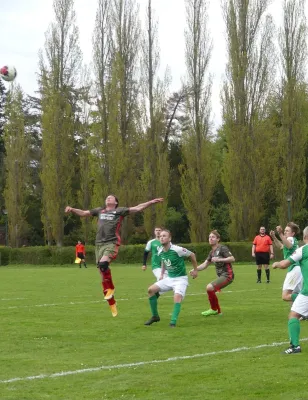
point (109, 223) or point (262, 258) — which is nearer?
point (109, 223)

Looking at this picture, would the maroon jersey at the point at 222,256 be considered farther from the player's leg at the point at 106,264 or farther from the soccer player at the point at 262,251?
the soccer player at the point at 262,251

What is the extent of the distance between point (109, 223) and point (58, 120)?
46538mm

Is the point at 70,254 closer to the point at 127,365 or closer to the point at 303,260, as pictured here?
the point at 303,260

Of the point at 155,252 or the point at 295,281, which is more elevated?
the point at 155,252

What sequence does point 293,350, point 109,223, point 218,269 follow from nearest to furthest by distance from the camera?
point 293,350
point 109,223
point 218,269

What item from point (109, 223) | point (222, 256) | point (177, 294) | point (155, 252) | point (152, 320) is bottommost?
point (152, 320)

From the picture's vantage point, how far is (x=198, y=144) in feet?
188

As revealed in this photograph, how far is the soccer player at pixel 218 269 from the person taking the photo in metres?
15.6

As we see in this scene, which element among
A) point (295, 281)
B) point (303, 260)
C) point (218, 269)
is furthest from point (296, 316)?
point (218, 269)

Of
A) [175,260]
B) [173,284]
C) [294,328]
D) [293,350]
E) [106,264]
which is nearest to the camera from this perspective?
[294,328]

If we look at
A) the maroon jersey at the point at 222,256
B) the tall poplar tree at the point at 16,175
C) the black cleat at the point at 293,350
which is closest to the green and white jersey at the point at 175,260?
the maroon jersey at the point at 222,256

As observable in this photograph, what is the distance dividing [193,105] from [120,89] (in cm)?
582

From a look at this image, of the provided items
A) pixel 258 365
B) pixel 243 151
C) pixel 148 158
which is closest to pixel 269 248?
pixel 258 365

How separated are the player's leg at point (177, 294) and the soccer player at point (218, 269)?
4.44 ft
